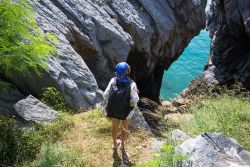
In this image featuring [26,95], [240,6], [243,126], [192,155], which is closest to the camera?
[192,155]

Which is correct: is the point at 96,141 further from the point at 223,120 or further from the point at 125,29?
the point at 125,29

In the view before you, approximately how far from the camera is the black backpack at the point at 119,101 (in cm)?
777

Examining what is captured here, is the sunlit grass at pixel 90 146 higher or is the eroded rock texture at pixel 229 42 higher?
the eroded rock texture at pixel 229 42

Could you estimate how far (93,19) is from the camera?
16.2 meters

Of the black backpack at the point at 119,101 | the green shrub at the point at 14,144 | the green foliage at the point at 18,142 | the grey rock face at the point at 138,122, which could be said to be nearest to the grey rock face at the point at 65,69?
the grey rock face at the point at 138,122

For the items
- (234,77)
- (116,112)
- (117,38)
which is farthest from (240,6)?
(116,112)

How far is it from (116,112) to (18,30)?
8.25ft

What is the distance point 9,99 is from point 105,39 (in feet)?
23.0

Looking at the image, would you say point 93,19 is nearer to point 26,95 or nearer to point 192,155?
point 26,95

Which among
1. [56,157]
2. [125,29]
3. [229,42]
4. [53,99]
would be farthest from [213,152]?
[229,42]

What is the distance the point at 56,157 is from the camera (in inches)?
295

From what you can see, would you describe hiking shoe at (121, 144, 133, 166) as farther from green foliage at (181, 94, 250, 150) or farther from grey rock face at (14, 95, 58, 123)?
grey rock face at (14, 95, 58, 123)

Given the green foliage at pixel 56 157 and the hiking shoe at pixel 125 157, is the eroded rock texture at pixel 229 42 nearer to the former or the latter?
the hiking shoe at pixel 125 157

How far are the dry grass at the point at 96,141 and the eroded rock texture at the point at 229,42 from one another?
514 inches
